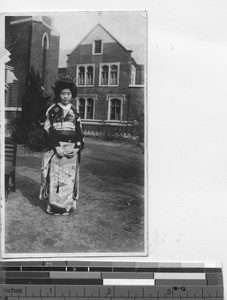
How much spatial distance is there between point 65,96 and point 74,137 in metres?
0.10

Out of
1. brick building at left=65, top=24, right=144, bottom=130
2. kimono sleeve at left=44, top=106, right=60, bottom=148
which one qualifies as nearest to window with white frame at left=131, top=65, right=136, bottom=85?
brick building at left=65, top=24, right=144, bottom=130

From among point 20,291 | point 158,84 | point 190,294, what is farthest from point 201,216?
point 20,291

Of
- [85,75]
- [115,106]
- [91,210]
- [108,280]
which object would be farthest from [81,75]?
[108,280]

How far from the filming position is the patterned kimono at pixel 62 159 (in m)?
0.89

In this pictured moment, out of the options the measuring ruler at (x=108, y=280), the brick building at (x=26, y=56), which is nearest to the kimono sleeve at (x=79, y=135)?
the brick building at (x=26, y=56)

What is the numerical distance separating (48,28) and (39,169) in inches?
13.5

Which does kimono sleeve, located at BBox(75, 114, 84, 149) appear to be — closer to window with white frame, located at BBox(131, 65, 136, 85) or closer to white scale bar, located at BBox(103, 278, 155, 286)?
window with white frame, located at BBox(131, 65, 136, 85)

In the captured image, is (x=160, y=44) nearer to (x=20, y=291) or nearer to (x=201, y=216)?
(x=201, y=216)

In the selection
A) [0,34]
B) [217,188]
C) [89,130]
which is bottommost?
[217,188]

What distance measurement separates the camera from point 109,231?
2.89 feet

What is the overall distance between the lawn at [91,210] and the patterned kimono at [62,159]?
19mm

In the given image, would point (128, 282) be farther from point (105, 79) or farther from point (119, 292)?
point (105, 79)

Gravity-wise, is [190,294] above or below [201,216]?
below

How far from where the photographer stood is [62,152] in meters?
0.90
